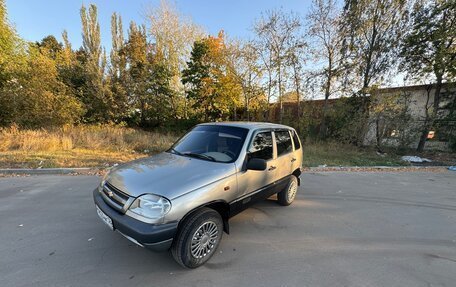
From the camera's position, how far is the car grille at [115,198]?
2.22 metres

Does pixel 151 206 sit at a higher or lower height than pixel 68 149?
higher

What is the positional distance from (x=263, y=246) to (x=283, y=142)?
187 cm

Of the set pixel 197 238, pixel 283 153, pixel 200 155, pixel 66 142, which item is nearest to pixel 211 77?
pixel 66 142

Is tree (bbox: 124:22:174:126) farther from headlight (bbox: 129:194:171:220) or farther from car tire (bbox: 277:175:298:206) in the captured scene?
headlight (bbox: 129:194:171:220)

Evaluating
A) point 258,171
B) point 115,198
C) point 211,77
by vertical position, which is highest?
point 211,77

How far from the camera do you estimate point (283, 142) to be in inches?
151

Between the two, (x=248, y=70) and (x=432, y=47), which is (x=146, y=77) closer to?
(x=248, y=70)

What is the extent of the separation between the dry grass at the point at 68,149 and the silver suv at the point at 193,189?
17.1ft

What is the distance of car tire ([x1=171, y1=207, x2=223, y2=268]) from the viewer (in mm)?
2209

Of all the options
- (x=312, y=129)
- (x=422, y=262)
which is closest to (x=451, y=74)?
(x=312, y=129)

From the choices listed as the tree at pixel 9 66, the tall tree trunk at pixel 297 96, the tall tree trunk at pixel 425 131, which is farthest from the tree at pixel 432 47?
the tree at pixel 9 66

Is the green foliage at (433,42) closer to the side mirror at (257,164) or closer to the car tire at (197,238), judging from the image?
the side mirror at (257,164)

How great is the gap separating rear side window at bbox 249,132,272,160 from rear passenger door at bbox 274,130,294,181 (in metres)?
0.22

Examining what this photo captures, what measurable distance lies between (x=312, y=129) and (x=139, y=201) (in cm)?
1424
